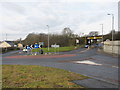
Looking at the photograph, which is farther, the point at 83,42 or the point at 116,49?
the point at 83,42

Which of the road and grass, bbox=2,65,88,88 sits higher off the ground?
grass, bbox=2,65,88,88

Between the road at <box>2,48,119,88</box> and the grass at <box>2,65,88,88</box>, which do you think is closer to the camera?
the grass at <box>2,65,88,88</box>

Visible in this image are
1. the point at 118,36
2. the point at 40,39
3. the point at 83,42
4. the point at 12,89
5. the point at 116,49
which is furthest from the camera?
the point at 83,42

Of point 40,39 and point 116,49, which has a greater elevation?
point 40,39

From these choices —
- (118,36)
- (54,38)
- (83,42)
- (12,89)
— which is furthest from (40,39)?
(12,89)

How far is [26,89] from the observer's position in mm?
4016

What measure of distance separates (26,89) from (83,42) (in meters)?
66.1

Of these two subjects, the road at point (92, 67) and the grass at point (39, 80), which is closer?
the grass at point (39, 80)

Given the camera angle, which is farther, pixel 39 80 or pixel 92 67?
pixel 92 67

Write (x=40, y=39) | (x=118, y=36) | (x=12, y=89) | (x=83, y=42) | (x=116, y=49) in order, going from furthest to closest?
(x=83, y=42)
(x=40, y=39)
(x=118, y=36)
(x=116, y=49)
(x=12, y=89)

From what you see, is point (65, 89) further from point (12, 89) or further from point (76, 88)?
point (12, 89)

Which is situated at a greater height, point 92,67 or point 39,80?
point 39,80

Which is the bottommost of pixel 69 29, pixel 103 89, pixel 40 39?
pixel 103 89

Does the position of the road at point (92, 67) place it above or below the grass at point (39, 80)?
below
